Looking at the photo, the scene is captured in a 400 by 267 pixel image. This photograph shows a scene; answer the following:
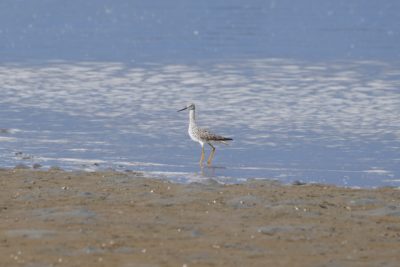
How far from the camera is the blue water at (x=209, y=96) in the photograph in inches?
669

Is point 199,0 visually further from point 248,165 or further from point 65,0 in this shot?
point 248,165

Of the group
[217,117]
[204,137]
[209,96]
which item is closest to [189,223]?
[204,137]

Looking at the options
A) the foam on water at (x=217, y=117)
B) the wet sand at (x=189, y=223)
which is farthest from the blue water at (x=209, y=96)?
the wet sand at (x=189, y=223)

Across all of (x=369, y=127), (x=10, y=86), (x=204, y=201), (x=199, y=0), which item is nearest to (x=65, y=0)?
(x=199, y=0)

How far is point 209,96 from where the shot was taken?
24953mm

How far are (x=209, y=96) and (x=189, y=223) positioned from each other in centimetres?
1342

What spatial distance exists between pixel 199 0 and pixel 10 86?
3517 cm

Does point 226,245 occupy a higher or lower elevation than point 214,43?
higher

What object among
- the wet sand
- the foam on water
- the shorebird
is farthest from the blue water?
the wet sand

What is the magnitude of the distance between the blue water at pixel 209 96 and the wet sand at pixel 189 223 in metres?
1.76

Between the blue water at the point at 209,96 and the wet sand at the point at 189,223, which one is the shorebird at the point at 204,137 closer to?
the blue water at the point at 209,96

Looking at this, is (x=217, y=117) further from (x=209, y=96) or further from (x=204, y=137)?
(x=204, y=137)

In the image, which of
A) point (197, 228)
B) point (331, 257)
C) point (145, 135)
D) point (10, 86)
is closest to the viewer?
point (331, 257)

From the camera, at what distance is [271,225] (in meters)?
11.6
